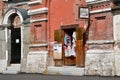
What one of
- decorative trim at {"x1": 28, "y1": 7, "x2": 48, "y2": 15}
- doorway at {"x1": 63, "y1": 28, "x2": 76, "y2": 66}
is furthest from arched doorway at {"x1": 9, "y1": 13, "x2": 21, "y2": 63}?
doorway at {"x1": 63, "y1": 28, "x2": 76, "y2": 66}

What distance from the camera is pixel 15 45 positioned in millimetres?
Result: 27859

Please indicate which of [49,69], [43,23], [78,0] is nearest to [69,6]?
[78,0]

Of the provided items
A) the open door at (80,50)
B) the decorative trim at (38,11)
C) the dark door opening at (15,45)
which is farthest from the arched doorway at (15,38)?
the open door at (80,50)

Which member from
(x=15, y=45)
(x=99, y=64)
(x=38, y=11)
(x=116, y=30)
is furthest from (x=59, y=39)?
(x=15, y=45)

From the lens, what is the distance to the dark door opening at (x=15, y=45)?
27.5 metres

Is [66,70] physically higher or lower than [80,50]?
lower

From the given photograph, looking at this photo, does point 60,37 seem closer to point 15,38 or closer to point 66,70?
point 66,70

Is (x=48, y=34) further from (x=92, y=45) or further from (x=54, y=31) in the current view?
(x=92, y=45)

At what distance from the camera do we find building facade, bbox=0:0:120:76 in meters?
20.7

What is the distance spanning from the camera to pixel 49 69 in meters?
24.2

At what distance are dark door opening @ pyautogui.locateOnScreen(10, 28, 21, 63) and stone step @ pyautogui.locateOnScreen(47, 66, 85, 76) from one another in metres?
4.03

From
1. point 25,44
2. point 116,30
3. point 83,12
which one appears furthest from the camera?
point 25,44

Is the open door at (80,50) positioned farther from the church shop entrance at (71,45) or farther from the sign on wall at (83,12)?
the sign on wall at (83,12)

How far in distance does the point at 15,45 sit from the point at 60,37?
16.9ft
